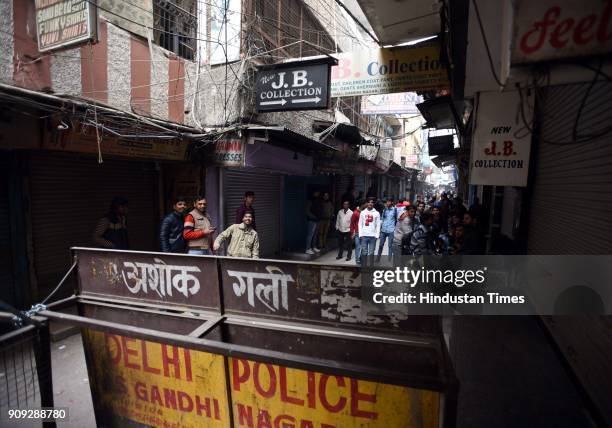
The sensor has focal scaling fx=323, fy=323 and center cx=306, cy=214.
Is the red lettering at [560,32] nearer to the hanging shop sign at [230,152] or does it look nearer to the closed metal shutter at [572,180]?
the closed metal shutter at [572,180]

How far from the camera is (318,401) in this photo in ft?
6.77

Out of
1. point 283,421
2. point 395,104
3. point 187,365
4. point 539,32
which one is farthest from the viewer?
point 395,104

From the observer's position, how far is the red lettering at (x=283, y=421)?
213cm

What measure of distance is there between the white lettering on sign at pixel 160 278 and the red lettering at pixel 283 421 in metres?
1.08

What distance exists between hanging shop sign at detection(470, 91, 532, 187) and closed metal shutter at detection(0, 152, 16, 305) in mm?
6921

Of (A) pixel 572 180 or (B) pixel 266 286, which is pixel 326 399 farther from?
(A) pixel 572 180

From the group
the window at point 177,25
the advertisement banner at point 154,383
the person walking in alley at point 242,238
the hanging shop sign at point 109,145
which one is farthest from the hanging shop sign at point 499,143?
the window at point 177,25

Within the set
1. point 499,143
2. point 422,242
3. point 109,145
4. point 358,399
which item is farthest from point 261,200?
point 358,399

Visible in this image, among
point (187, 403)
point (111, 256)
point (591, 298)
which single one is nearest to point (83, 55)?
point (111, 256)

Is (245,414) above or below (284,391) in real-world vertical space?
below

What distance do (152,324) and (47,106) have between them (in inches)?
142

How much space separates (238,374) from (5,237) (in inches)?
199

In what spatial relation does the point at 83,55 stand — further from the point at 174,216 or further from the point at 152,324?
the point at 152,324

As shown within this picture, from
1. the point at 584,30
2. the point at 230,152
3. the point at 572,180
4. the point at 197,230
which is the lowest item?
the point at 197,230
